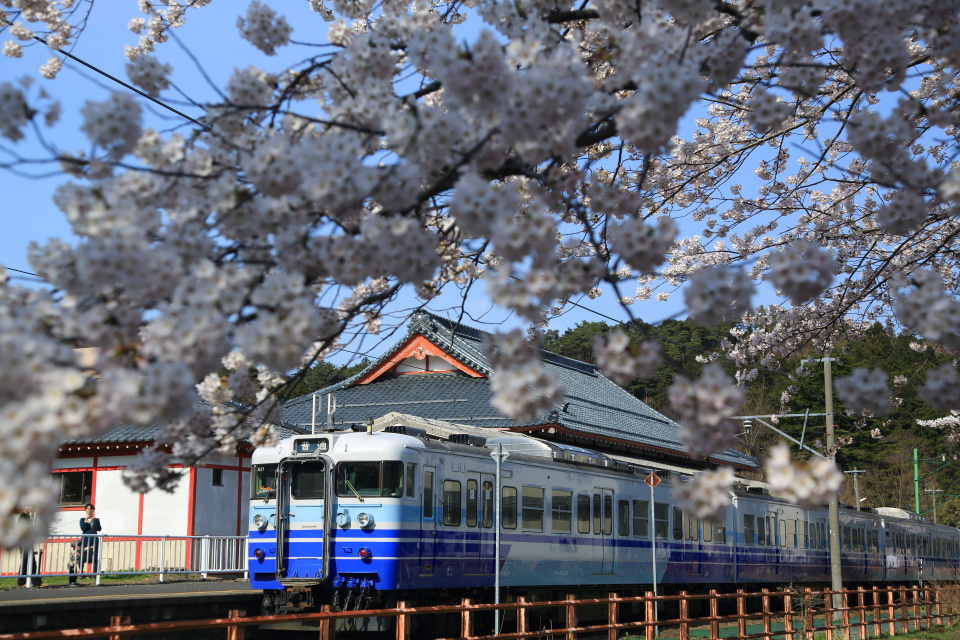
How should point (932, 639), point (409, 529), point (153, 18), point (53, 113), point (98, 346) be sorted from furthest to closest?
point (932, 639) → point (409, 529) → point (153, 18) → point (53, 113) → point (98, 346)

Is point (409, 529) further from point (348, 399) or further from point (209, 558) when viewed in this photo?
point (348, 399)

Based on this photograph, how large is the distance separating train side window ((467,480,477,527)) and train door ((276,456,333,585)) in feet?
6.05

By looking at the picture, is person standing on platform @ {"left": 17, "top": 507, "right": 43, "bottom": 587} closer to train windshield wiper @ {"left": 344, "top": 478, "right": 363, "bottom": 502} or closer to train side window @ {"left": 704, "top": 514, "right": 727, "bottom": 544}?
train windshield wiper @ {"left": 344, "top": 478, "right": 363, "bottom": 502}

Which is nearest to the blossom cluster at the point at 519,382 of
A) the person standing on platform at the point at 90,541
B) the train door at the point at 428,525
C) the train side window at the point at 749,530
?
the train door at the point at 428,525

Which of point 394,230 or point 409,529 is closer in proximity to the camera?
point 394,230

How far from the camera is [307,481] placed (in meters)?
12.9

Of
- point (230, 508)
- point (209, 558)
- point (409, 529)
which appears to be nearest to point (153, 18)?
point (409, 529)

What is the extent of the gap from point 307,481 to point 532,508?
3330 millimetres

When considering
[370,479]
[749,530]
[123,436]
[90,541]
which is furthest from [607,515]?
[123,436]

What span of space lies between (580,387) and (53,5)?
20.1 m

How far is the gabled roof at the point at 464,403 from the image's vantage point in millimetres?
22000

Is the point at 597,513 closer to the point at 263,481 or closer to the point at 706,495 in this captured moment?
the point at 263,481

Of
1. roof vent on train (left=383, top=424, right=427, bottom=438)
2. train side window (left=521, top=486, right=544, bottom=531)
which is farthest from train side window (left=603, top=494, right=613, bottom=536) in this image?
roof vent on train (left=383, top=424, right=427, bottom=438)

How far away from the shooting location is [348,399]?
24.5 m
